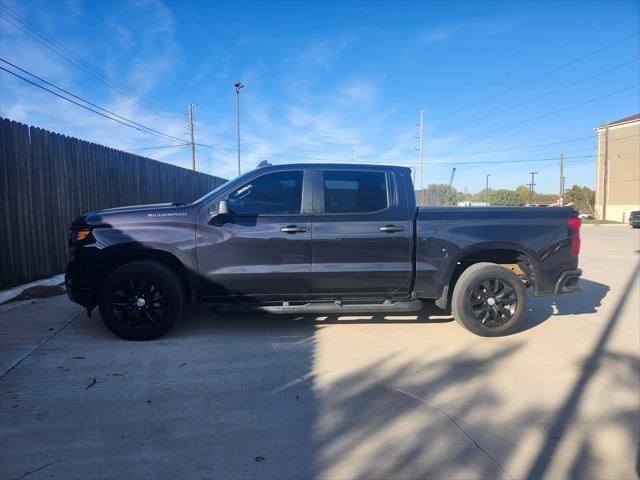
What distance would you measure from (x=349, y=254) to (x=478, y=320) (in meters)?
1.71

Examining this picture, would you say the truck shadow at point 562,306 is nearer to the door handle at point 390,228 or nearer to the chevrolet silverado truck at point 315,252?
the chevrolet silverado truck at point 315,252

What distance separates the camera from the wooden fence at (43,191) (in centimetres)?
629

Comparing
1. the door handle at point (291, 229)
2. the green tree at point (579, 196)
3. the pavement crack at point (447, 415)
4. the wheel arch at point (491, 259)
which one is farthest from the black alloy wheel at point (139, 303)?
the green tree at point (579, 196)

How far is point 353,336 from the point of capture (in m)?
4.71

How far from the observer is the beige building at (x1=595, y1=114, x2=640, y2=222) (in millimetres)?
48344

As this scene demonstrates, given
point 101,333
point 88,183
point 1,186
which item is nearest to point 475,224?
point 101,333

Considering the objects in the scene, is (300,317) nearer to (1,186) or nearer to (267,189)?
(267,189)

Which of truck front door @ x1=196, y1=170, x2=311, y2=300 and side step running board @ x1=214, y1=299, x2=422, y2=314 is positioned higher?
truck front door @ x1=196, y1=170, x2=311, y2=300

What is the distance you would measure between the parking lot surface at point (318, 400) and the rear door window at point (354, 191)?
1.51 m

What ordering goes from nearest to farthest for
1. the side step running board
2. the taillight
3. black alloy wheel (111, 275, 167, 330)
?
black alloy wheel (111, 275, 167, 330), the side step running board, the taillight

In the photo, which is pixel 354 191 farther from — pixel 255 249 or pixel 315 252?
pixel 255 249

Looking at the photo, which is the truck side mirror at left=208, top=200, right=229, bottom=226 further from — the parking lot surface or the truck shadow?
the truck shadow

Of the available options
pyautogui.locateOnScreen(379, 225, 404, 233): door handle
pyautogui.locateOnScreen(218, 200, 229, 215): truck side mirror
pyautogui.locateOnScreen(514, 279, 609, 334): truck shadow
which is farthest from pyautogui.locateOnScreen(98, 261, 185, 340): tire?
pyautogui.locateOnScreen(514, 279, 609, 334): truck shadow

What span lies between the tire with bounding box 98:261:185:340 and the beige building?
5499 centimetres
